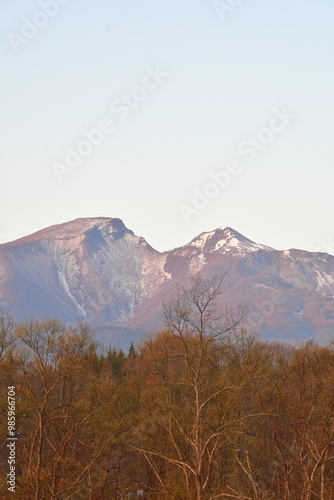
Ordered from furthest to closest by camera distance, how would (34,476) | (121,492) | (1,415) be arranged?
(1,415) < (121,492) < (34,476)

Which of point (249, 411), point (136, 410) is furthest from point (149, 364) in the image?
point (249, 411)

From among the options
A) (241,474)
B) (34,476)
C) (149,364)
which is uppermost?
(149,364)

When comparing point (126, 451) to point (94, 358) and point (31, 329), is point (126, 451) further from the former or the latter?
point (94, 358)

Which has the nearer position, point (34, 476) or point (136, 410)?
point (34, 476)

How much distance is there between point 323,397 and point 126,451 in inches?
546

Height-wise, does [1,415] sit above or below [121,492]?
above

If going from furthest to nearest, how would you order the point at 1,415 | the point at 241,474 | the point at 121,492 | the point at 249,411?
1. the point at 249,411
2. the point at 241,474
3. the point at 1,415
4. the point at 121,492

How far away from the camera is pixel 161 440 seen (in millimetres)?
44469

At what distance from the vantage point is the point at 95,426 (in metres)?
44.7

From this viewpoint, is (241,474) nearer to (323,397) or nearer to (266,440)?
(266,440)

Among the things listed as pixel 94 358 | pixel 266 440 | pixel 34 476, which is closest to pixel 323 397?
pixel 266 440

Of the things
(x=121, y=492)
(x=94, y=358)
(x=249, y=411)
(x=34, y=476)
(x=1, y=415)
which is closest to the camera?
(x=34, y=476)

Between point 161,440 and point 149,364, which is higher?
point 149,364

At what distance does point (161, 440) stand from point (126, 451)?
4.03 metres
